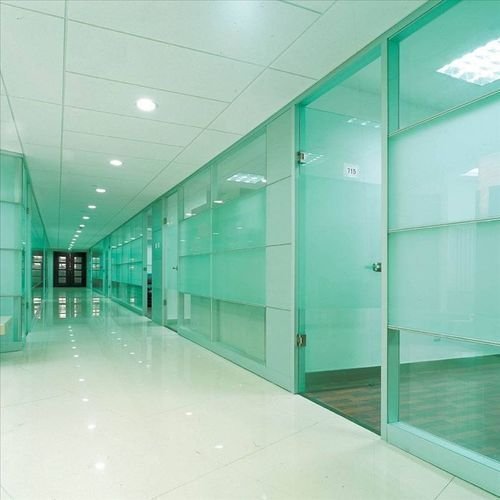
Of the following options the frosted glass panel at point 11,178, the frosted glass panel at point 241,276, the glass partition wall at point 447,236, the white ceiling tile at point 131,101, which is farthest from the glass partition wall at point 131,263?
the glass partition wall at point 447,236

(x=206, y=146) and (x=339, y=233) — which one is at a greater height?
(x=206, y=146)

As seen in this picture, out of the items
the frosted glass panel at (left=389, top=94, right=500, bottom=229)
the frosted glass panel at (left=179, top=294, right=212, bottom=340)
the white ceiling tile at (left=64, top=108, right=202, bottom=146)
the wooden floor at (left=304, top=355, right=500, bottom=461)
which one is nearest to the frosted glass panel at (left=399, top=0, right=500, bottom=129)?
the frosted glass panel at (left=389, top=94, right=500, bottom=229)

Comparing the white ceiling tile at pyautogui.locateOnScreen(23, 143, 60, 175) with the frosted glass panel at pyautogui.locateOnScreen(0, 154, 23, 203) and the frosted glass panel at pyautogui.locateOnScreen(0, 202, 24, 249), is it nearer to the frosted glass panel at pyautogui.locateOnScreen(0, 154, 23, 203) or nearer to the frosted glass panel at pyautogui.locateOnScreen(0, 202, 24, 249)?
the frosted glass panel at pyautogui.locateOnScreen(0, 154, 23, 203)

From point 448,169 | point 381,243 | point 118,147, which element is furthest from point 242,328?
point 448,169

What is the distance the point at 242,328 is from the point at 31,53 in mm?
4024

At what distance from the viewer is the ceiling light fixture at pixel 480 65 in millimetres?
2338

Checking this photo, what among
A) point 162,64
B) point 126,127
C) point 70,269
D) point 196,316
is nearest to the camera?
point 162,64

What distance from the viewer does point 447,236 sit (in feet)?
8.56

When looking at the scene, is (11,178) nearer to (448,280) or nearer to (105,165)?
(105,165)

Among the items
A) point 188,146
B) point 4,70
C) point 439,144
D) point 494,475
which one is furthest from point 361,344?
point 4,70

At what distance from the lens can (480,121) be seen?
238 centimetres

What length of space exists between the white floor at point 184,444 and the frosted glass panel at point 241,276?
3.40 feet

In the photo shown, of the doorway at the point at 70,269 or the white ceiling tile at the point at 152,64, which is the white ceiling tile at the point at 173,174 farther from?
the doorway at the point at 70,269

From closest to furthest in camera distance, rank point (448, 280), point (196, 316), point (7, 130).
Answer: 1. point (448, 280)
2. point (7, 130)
3. point (196, 316)
